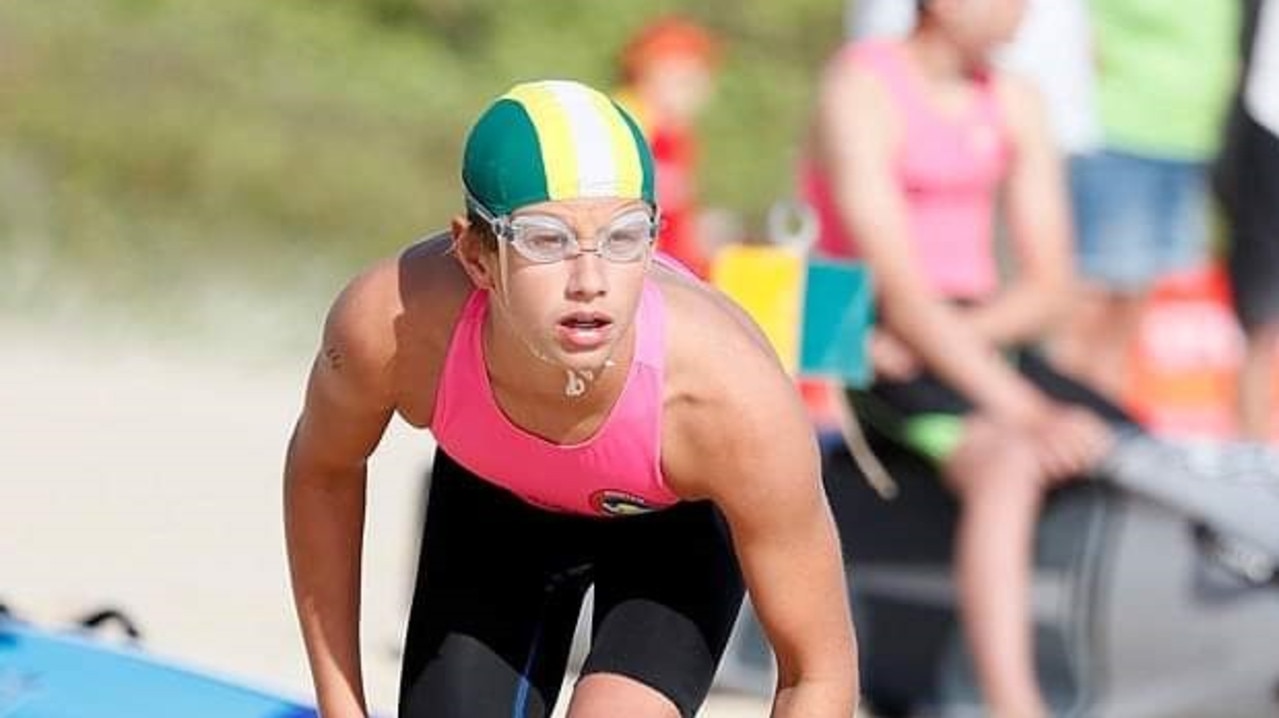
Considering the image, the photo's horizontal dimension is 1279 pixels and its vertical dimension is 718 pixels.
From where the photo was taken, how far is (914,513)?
6.94m

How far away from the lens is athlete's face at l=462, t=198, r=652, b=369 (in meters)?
3.68

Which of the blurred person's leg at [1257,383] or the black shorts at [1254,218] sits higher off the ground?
the black shorts at [1254,218]

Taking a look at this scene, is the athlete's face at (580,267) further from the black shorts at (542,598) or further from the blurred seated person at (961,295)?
the blurred seated person at (961,295)

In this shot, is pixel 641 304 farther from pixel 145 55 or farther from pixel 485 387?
pixel 145 55

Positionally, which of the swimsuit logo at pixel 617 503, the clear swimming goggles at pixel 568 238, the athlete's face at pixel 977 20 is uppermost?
the clear swimming goggles at pixel 568 238

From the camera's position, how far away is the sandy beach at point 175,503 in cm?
759

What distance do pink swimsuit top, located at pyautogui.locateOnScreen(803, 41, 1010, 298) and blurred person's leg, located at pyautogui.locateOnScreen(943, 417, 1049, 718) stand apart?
34 cm

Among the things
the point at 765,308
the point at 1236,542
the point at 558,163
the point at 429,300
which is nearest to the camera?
the point at 558,163

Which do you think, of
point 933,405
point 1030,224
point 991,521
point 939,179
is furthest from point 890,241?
point 991,521

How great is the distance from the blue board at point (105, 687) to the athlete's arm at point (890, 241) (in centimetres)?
210

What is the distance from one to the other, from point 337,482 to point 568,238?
0.65 m

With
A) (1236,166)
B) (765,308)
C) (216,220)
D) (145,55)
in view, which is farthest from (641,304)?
(145,55)

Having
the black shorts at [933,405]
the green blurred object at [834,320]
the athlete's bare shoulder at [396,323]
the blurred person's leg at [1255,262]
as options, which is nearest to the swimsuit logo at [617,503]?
the athlete's bare shoulder at [396,323]

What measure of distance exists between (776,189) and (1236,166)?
5626mm
